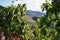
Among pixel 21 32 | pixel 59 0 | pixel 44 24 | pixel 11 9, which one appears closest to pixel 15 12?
pixel 11 9

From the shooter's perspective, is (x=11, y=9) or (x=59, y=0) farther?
(x=11, y=9)

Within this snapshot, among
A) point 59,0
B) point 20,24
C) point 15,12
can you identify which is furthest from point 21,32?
point 59,0

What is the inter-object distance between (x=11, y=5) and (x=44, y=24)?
11.7 meters

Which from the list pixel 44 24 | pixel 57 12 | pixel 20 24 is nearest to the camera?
pixel 57 12

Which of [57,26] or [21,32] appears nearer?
[57,26]

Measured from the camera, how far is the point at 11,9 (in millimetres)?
24422

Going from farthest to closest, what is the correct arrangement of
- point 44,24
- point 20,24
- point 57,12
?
1. point 20,24
2. point 44,24
3. point 57,12

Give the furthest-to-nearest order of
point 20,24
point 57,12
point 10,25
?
point 10,25
point 20,24
point 57,12

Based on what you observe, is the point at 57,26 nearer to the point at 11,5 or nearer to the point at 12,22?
the point at 12,22

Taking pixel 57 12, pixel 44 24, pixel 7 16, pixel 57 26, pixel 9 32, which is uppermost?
pixel 57 12

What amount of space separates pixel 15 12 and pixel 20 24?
1.86 metres

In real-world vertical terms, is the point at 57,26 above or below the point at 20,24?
above

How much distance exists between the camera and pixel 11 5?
2533 cm

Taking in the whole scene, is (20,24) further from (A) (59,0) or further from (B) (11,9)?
(A) (59,0)
